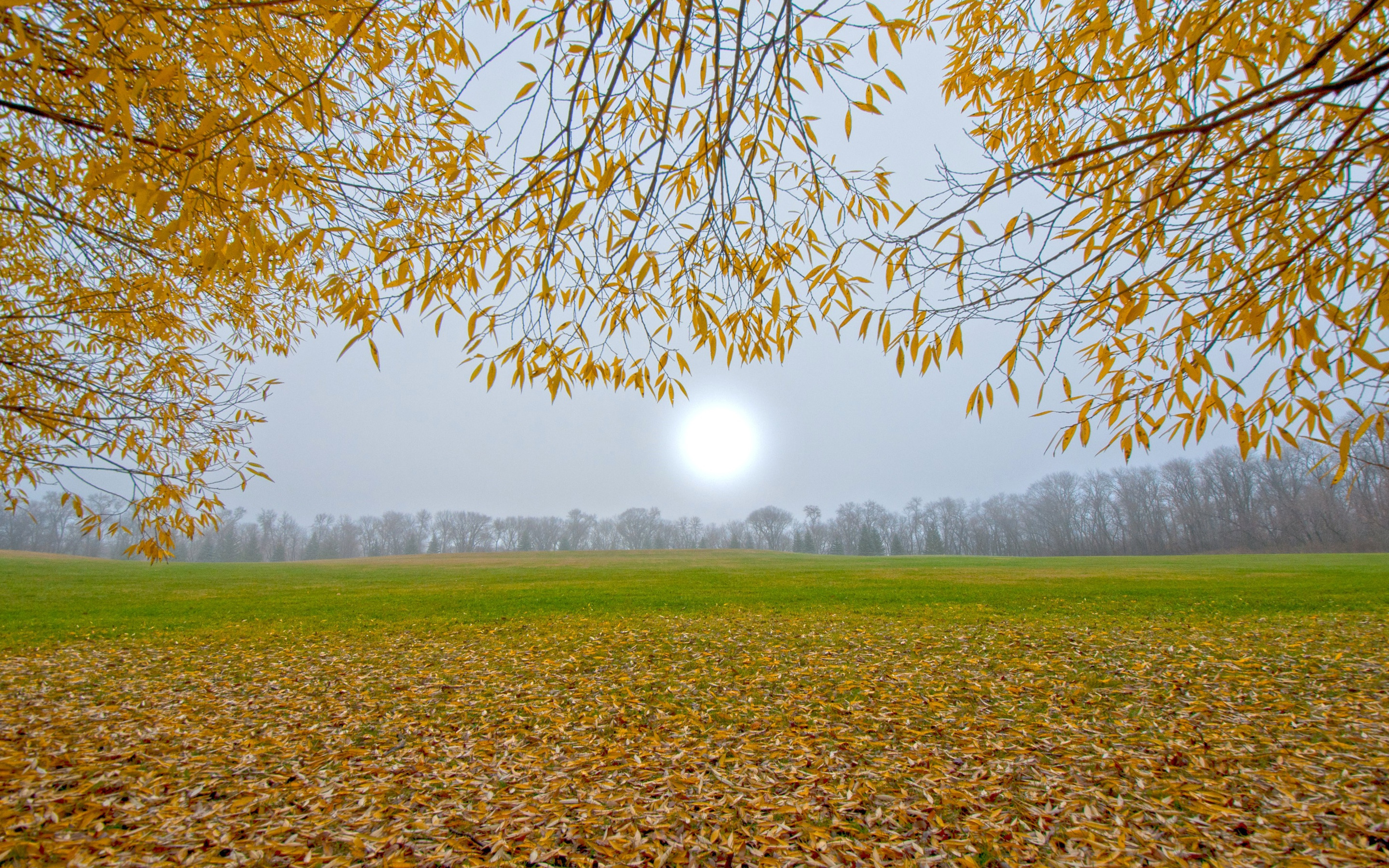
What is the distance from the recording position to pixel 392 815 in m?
2.82

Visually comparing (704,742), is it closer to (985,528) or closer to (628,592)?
(628,592)

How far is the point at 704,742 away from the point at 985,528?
78942mm

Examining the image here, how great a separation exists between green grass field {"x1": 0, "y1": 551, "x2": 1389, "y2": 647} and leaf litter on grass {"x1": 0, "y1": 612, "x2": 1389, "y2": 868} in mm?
3338

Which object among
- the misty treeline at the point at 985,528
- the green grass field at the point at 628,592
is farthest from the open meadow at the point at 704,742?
the misty treeline at the point at 985,528

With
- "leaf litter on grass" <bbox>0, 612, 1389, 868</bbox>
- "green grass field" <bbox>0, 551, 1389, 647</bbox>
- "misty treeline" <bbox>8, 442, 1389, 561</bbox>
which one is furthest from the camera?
"misty treeline" <bbox>8, 442, 1389, 561</bbox>

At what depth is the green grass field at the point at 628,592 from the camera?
9039mm

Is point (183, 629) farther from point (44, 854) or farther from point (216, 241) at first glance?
point (216, 241)

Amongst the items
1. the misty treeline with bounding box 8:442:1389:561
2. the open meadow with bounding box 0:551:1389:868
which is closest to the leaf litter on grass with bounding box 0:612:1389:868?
the open meadow with bounding box 0:551:1389:868

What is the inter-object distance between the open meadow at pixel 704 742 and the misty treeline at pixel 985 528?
4696 centimetres

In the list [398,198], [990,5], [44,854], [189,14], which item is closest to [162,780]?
[44,854]

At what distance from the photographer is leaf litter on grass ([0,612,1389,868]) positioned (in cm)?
256

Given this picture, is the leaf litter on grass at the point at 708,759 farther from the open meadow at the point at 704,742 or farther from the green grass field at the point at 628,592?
the green grass field at the point at 628,592

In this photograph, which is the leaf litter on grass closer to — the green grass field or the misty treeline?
the green grass field

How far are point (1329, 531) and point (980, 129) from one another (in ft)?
219
